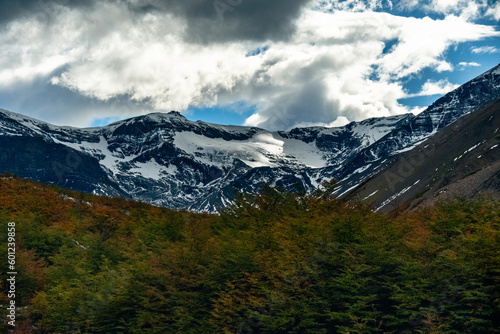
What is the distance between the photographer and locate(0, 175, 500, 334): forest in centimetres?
2028

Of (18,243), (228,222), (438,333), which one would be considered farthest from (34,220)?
(438,333)

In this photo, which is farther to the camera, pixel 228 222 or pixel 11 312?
pixel 228 222

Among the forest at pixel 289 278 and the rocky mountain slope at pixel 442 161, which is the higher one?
the rocky mountain slope at pixel 442 161

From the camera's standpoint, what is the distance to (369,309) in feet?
72.5

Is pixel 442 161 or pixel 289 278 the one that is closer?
pixel 289 278

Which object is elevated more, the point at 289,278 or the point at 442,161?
the point at 442,161

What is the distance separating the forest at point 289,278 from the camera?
2028 cm

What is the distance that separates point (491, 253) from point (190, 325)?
1619cm

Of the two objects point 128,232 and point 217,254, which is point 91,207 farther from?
point 217,254

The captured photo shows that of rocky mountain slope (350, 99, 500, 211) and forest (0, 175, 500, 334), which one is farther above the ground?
rocky mountain slope (350, 99, 500, 211)

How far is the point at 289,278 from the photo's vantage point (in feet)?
79.6

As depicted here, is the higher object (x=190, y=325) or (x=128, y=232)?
(x=128, y=232)

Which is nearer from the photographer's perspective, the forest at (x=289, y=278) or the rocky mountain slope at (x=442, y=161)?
the forest at (x=289, y=278)

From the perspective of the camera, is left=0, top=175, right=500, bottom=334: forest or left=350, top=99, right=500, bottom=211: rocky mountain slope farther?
left=350, top=99, right=500, bottom=211: rocky mountain slope
